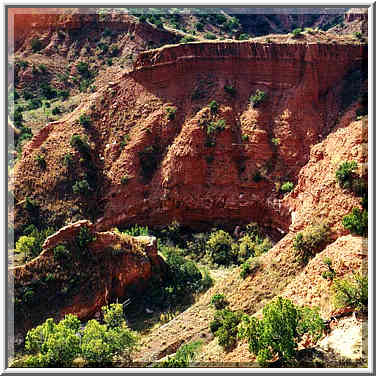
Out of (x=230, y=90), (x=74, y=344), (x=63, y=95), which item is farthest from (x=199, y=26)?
(x=74, y=344)

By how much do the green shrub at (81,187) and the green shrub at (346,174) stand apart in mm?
21384

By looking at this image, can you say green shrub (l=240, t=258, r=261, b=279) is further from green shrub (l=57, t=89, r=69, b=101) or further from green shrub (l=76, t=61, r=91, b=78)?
green shrub (l=76, t=61, r=91, b=78)

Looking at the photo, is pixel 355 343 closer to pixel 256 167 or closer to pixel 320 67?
pixel 256 167

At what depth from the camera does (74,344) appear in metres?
18.6

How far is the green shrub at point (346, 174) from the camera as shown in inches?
957

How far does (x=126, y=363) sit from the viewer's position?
19484 mm

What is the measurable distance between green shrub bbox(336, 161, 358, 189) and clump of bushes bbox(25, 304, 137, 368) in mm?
15574

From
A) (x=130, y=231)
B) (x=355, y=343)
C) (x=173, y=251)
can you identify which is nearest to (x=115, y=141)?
(x=130, y=231)

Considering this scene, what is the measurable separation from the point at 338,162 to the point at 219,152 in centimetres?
1187

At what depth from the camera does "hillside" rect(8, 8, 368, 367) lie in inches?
925

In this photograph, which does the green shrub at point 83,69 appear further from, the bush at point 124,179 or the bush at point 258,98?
the bush at point 258,98

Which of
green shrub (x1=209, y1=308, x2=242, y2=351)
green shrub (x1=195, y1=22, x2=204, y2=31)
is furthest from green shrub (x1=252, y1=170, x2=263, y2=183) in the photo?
green shrub (x1=195, y1=22, x2=204, y2=31)

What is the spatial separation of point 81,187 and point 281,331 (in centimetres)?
2388

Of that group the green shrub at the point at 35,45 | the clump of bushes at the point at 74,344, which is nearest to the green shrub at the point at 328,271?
the clump of bushes at the point at 74,344
